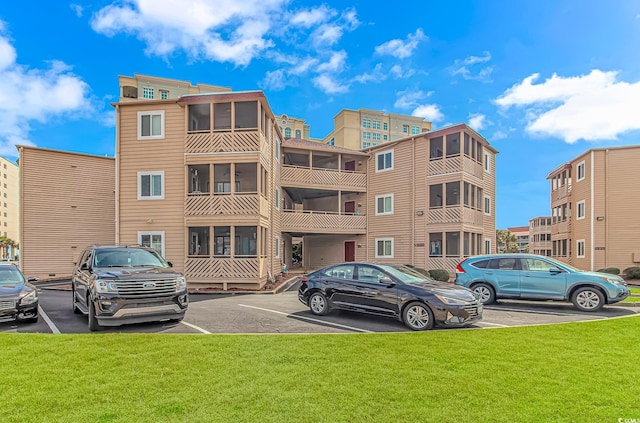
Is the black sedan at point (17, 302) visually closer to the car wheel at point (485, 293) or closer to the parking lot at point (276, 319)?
the parking lot at point (276, 319)

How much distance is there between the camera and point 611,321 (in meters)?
8.56

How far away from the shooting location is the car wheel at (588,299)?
34.1 feet

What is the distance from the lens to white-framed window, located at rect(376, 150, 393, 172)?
25.1 meters

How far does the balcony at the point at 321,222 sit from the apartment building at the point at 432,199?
0.96 m

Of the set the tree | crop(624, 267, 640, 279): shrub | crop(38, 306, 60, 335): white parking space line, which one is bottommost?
the tree

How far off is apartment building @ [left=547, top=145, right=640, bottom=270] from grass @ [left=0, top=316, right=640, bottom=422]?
21170 millimetres

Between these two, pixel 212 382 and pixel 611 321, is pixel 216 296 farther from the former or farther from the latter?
pixel 611 321

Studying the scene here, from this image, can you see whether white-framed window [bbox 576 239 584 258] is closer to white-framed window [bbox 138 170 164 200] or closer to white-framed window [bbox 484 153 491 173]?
white-framed window [bbox 484 153 491 173]

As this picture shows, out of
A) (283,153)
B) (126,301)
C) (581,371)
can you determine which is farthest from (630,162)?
(126,301)

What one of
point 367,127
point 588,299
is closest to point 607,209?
point 588,299

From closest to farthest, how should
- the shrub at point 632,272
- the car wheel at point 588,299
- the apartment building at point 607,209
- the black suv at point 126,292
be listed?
1. the black suv at point 126,292
2. the car wheel at point 588,299
3. the shrub at point 632,272
4. the apartment building at point 607,209

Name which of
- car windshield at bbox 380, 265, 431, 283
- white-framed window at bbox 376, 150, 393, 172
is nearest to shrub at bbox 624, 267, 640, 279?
white-framed window at bbox 376, 150, 393, 172

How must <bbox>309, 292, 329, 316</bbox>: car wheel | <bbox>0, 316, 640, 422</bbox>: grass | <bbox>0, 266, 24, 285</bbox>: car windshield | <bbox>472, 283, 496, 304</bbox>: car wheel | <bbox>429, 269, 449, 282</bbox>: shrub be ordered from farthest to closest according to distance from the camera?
1. <bbox>429, 269, 449, 282</bbox>: shrub
2. <bbox>472, 283, 496, 304</bbox>: car wheel
3. <bbox>309, 292, 329, 316</bbox>: car wheel
4. <bbox>0, 266, 24, 285</bbox>: car windshield
5. <bbox>0, 316, 640, 422</bbox>: grass

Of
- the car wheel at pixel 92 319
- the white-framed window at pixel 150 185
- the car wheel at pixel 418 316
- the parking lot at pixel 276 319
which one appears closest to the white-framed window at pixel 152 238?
the white-framed window at pixel 150 185
